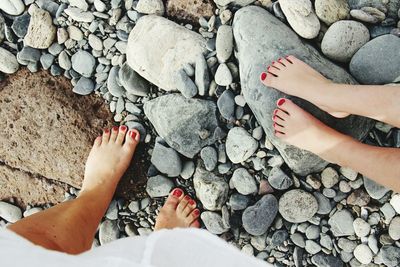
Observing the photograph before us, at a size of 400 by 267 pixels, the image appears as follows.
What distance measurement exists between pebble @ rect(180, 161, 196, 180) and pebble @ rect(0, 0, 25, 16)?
3.04 ft

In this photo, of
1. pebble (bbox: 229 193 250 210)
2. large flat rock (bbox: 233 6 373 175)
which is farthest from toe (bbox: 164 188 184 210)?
large flat rock (bbox: 233 6 373 175)

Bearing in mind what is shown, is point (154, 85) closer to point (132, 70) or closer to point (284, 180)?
point (132, 70)

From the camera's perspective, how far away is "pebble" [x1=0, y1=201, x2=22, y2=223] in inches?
91.6

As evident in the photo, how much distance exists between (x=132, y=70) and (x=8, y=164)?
0.64m

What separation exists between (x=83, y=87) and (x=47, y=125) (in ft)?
0.69

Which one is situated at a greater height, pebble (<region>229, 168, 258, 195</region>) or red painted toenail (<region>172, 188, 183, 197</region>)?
pebble (<region>229, 168, 258, 195</region>)

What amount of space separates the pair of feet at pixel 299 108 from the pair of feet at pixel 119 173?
0.48 meters

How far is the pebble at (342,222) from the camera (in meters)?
2.18

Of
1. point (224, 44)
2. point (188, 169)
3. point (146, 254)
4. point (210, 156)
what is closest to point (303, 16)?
point (224, 44)

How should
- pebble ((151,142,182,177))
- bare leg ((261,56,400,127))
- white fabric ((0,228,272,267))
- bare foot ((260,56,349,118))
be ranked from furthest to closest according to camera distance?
1. pebble ((151,142,182,177))
2. bare foot ((260,56,349,118))
3. bare leg ((261,56,400,127))
4. white fabric ((0,228,272,267))

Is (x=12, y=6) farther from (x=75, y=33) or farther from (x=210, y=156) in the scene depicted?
(x=210, y=156)

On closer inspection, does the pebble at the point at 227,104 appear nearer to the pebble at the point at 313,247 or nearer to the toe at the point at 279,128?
the toe at the point at 279,128

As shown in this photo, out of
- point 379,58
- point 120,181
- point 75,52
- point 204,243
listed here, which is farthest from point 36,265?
point 379,58

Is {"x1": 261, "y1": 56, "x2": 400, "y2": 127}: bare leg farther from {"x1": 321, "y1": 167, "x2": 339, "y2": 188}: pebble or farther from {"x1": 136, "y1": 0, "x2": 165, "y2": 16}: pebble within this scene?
{"x1": 136, "y1": 0, "x2": 165, "y2": 16}: pebble
